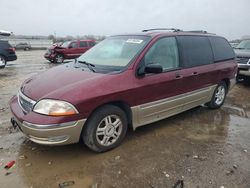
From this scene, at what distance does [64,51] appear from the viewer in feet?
53.5

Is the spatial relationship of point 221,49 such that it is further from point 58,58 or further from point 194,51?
point 58,58

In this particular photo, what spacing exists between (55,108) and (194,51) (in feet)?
9.87

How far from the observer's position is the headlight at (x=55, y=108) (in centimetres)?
282

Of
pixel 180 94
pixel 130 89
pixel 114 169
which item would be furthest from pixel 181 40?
pixel 114 169

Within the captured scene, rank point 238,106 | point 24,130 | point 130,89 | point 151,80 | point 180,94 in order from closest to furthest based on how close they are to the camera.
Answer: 1. point 24,130
2. point 130,89
3. point 151,80
4. point 180,94
5. point 238,106

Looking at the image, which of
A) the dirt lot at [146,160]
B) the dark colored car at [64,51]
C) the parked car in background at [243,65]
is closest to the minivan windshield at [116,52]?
the dirt lot at [146,160]

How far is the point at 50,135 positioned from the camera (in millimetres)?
2832

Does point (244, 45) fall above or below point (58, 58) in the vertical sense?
above

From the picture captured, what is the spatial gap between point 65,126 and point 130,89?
1084mm

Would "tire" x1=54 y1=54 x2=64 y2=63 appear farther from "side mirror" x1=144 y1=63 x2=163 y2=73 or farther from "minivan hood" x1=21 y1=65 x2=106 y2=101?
"side mirror" x1=144 y1=63 x2=163 y2=73

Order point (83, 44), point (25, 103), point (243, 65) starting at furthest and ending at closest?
point (83, 44)
point (243, 65)
point (25, 103)

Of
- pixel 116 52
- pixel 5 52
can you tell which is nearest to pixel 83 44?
pixel 5 52

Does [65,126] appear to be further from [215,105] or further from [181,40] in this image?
[215,105]

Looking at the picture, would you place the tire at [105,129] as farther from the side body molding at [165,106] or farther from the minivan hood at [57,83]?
the minivan hood at [57,83]
